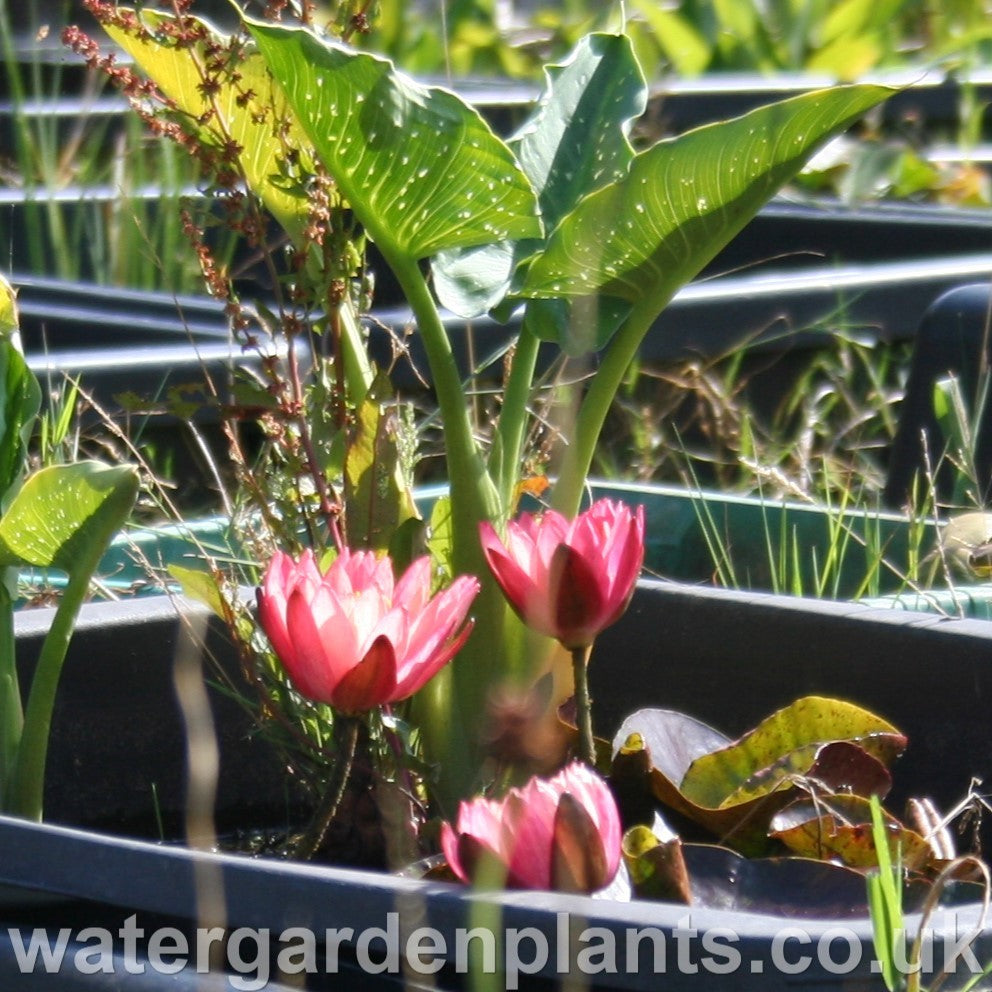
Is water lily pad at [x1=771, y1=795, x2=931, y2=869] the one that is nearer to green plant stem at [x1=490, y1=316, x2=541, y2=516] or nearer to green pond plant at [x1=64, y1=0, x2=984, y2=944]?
green pond plant at [x1=64, y1=0, x2=984, y2=944]

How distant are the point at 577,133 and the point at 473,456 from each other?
0.93 ft

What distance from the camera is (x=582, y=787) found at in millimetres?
815

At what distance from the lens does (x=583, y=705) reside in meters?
0.97

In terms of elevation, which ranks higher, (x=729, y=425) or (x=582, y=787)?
(x=582, y=787)

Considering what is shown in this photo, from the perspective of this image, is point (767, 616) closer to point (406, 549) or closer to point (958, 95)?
point (406, 549)

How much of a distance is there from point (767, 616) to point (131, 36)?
1.87 feet

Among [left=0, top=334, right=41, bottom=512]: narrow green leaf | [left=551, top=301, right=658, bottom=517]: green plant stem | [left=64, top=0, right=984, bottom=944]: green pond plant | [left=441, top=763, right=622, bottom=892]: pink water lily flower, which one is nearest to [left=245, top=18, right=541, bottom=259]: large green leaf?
[left=64, top=0, right=984, bottom=944]: green pond plant

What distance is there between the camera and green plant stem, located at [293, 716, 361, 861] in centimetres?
91

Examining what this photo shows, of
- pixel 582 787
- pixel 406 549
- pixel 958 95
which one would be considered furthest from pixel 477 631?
pixel 958 95

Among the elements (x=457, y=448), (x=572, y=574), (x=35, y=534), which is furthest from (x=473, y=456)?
(x=35, y=534)

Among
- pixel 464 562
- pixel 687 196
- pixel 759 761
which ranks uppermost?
pixel 687 196

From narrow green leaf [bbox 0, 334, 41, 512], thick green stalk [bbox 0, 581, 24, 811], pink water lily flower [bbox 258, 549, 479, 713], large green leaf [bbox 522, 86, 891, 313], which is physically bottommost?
thick green stalk [bbox 0, 581, 24, 811]

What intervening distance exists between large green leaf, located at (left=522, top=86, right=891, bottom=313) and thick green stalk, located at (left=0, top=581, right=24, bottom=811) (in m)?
0.37

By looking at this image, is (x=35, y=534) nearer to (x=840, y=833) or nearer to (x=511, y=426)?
(x=511, y=426)
